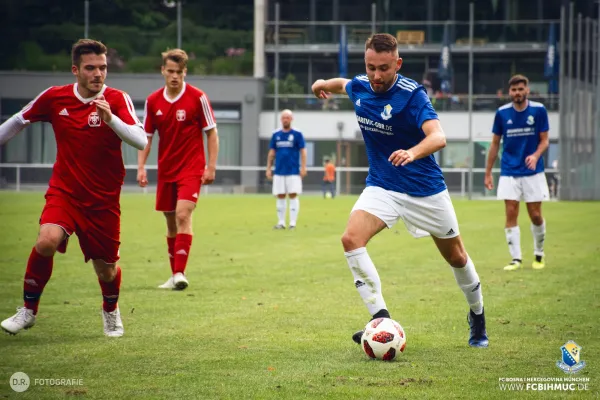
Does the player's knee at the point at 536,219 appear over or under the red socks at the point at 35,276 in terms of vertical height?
under

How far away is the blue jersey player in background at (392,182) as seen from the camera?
6832mm

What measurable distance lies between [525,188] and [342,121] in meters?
38.9

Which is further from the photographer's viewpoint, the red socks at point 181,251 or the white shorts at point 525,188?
the white shorts at point 525,188

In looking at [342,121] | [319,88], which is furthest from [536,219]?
[342,121]

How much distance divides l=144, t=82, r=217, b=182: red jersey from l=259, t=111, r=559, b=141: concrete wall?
39.9 metres

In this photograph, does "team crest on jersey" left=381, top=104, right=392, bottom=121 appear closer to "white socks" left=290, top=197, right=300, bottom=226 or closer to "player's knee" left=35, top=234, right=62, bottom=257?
"player's knee" left=35, top=234, right=62, bottom=257

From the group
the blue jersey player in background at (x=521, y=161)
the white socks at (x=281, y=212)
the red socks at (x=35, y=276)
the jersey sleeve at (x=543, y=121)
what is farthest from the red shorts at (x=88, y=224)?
the white socks at (x=281, y=212)

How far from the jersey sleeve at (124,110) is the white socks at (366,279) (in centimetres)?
188

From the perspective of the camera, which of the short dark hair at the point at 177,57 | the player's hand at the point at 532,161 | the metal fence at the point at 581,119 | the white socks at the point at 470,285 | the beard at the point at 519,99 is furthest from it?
the metal fence at the point at 581,119

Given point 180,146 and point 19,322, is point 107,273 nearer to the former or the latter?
point 19,322

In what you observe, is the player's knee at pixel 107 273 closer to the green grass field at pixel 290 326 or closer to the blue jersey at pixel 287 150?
the green grass field at pixel 290 326

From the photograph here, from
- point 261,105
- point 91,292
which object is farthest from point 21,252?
point 261,105

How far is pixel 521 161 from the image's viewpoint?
1341cm

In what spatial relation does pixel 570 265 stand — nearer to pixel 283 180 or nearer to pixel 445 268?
pixel 445 268
